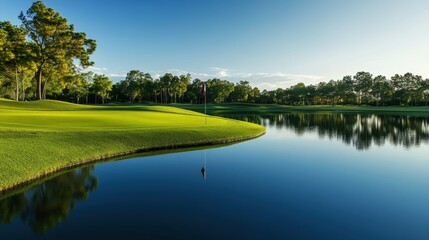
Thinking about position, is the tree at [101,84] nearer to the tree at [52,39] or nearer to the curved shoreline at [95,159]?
the tree at [52,39]

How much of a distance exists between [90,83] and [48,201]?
413 ft

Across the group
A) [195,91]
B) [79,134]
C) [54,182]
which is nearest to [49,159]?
[54,182]

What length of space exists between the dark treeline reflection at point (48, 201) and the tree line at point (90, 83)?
43656mm

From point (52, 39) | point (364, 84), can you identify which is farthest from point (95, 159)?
point (364, 84)

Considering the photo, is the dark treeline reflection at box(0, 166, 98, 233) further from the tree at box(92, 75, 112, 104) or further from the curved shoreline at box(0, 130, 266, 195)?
the tree at box(92, 75, 112, 104)

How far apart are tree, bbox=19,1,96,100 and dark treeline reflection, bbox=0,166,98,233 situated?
43.4 metres

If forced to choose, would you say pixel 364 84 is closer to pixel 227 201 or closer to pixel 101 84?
pixel 101 84

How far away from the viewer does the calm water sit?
9.80 m

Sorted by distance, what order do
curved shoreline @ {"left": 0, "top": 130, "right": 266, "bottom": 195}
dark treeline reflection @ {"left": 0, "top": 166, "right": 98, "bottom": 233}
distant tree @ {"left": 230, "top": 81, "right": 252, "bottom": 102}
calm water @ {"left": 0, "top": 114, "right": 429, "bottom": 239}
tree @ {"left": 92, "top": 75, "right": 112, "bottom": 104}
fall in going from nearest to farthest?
calm water @ {"left": 0, "top": 114, "right": 429, "bottom": 239}
dark treeline reflection @ {"left": 0, "top": 166, "right": 98, "bottom": 233}
curved shoreline @ {"left": 0, "top": 130, "right": 266, "bottom": 195}
tree @ {"left": 92, "top": 75, "right": 112, "bottom": 104}
distant tree @ {"left": 230, "top": 81, "right": 252, "bottom": 102}

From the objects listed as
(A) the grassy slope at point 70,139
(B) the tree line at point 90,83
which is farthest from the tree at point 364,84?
(A) the grassy slope at point 70,139

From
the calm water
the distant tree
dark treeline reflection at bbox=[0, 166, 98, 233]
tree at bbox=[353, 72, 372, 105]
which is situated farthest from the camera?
the distant tree

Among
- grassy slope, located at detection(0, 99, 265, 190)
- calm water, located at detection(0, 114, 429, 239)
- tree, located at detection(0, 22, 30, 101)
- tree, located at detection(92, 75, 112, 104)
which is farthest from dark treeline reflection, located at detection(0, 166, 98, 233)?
tree, located at detection(92, 75, 112, 104)

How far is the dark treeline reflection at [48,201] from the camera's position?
10.6 meters

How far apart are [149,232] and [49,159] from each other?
1120cm
